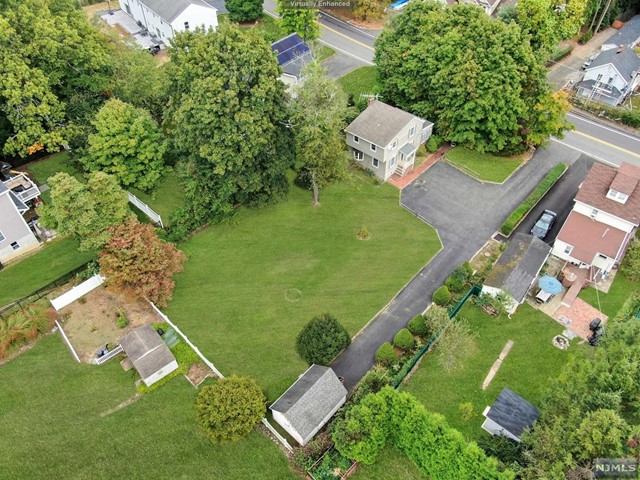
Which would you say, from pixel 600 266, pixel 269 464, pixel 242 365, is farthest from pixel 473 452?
pixel 600 266

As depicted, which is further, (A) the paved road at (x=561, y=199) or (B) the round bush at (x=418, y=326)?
(A) the paved road at (x=561, y=199)

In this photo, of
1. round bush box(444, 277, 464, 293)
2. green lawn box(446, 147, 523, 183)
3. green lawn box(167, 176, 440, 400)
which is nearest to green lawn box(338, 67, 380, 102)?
green lawn box(446, 147, 523, 183)

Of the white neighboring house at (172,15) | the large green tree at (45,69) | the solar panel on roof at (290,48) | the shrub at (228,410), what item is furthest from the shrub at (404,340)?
the white neighboring house at (172,15)

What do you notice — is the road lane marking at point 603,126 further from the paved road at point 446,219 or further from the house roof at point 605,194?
the house roof at point 605,194

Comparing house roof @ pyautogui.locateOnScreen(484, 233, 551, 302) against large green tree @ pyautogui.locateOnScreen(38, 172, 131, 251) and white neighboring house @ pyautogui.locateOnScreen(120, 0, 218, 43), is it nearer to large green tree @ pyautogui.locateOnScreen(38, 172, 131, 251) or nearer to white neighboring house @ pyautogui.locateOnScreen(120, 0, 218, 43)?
large green tree @ pyautogui.locateOnScreen(38, 172, 131, 251)

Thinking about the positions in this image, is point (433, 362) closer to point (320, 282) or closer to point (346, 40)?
point (320, 282)

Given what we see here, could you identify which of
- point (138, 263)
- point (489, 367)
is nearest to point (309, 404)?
point (489, 367)

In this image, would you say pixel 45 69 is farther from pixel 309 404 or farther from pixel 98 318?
pixel 309 404
